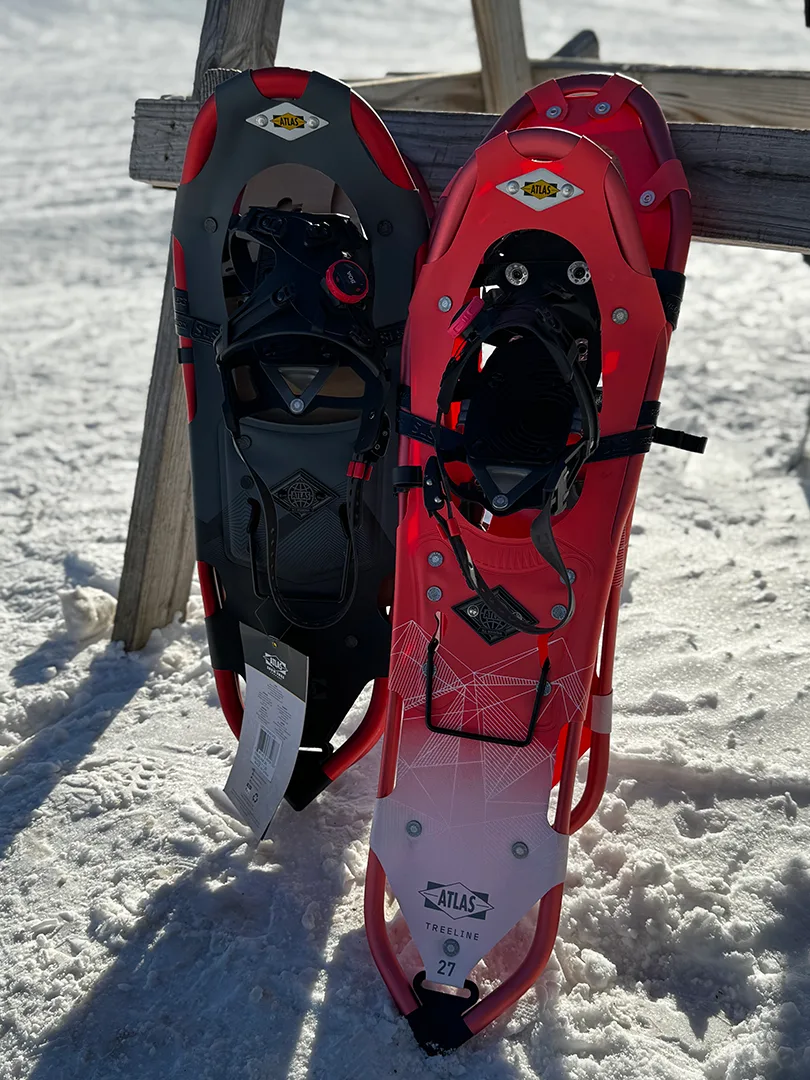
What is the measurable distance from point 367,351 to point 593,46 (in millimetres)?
3106

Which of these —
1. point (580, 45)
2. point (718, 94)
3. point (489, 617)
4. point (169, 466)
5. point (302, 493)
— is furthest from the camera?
point (580, 45)

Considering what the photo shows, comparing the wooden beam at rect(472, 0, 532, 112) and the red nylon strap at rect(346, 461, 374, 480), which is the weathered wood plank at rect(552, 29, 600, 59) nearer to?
the wooden beam at rect(472, 0, 532, 112)

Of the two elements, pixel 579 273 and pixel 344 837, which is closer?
pixel 579 273

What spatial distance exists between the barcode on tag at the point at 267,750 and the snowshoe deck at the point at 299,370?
9 centimetres

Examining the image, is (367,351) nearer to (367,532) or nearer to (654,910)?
(367,532)

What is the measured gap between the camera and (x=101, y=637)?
114 inches

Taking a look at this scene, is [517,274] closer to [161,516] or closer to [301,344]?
[301,344]

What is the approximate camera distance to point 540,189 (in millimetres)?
1695

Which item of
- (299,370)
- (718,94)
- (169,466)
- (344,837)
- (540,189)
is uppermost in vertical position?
(718,94)

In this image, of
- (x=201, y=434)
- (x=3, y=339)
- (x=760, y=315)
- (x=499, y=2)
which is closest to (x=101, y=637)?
(x=201, y=434)

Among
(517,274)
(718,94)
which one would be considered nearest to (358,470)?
(517,274)

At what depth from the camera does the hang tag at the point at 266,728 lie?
2.08 meters

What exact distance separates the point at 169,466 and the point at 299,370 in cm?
83

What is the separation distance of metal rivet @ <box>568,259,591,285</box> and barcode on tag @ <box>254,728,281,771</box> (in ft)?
3.74
